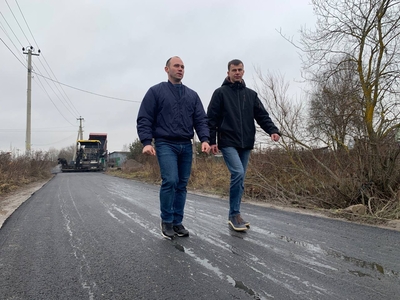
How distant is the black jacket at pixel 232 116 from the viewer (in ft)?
11.9

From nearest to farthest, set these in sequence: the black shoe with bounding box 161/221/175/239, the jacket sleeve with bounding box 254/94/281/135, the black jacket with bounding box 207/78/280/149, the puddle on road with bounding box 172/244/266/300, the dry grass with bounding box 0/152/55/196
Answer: the puddle on road with bounding box 172/244/266/300 → the black shoe with bounding box 161/221/175/239 → the black jacket with bounding box 207/78/280/149 → the jacket sleeve with bounding box 254/94/281/135 → the dry grass with bounding box 0/152/55/196

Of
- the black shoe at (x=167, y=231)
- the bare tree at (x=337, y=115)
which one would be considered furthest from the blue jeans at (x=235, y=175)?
the bare tree at (x=337, y=115)

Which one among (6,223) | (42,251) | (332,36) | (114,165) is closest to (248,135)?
(42,251)

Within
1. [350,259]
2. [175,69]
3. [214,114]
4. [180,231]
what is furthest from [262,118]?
[350,259]

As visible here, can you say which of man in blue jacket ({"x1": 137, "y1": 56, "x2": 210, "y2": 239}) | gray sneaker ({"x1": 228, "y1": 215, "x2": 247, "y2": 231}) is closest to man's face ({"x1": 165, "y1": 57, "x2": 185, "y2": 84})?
man in blue jacket ({"x1": 137, "y1": 56, "x2": 210, "y2": 239})

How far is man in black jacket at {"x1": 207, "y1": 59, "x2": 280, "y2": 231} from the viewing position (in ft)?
11.9

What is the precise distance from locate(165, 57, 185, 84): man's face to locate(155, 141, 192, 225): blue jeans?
0.76 meters

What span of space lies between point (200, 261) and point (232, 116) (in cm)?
183

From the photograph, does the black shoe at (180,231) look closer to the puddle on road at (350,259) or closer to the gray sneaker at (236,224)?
the gray sneaker at (236,224)

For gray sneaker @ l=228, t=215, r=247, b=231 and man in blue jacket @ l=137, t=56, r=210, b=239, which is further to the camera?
gray sneaker @ l=228, t=215, r=247, b=231

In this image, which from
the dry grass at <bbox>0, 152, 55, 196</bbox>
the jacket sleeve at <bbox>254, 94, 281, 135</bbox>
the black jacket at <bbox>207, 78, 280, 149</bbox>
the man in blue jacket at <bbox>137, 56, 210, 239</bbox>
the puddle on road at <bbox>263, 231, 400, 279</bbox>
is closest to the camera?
the puddle on road at <bbox>263, 231, 400, 279</bbox>

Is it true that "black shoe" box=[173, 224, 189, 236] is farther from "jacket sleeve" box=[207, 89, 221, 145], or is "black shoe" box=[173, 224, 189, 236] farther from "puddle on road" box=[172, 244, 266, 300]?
"jacket sleeve" box=[207, 89, 221, 145]

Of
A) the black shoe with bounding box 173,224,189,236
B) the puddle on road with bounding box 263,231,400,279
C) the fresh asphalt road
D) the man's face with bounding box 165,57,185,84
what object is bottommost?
the fresh asphalt road

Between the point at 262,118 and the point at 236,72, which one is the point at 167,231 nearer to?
the point at 262,118
